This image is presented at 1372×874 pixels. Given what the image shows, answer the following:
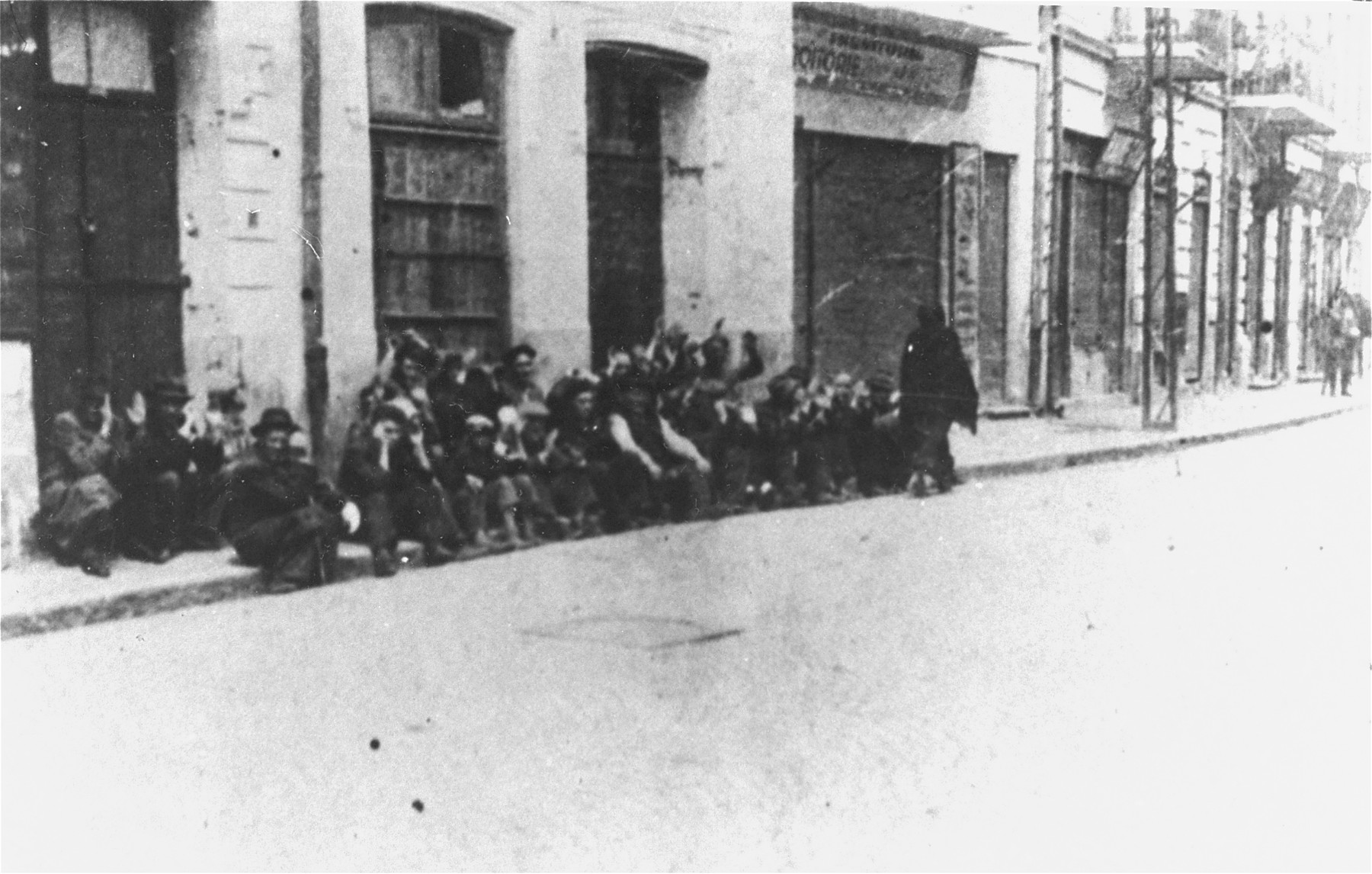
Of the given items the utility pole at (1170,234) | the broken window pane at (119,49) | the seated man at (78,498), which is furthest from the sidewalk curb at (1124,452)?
the seated man at (78,498)

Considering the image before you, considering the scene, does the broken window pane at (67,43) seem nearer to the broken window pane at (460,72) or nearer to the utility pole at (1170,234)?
the broken window pane at (460,72)

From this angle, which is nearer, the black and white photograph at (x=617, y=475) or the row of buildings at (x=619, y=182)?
the black and white photograph at (x=617, y=475)

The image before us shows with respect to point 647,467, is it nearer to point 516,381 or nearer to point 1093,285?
point 516,381

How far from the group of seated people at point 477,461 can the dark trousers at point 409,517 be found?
1cm

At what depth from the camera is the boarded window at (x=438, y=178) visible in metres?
10.4

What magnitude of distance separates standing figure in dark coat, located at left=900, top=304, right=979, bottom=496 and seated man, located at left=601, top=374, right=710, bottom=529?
235cm

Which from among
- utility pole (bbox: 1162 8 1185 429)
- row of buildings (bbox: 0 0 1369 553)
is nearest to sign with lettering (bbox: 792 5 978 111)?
row of buildings (bbox: 0 0 1369 553)

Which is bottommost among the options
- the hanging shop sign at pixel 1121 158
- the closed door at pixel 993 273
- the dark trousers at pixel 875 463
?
the dark trousers at pixel 875 463

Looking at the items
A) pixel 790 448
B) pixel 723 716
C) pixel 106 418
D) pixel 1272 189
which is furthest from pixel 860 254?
pixel 723 716

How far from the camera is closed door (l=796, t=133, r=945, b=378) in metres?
14.9

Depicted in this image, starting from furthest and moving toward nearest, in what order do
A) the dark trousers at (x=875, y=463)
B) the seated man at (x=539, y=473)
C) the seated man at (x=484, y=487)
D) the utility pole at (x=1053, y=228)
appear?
1. the utility pole at (x=1053, y=228)
2. the dark trousers at (x=875, y=463)
3. the seated man at (x=539, y=473)
4. the seated man at (x=484, y=487)

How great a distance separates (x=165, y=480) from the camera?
793cm

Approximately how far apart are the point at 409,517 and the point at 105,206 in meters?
2.31

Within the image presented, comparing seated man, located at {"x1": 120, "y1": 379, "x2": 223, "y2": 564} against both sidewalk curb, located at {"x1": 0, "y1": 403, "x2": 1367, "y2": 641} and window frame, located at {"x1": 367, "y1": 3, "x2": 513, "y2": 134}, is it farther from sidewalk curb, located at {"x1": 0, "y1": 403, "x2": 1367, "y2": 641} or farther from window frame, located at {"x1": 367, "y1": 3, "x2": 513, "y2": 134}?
window frame, located at {"x1": 367, "y1": 3, "x2": 513, "y2": 134}
